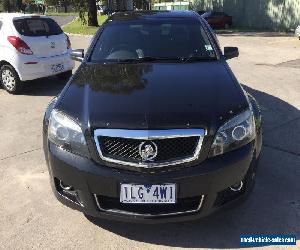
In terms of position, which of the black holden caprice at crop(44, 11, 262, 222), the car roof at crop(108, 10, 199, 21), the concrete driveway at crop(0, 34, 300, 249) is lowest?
the concrete driveway at crop(0, 34, 300, 249)

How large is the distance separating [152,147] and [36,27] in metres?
5.98

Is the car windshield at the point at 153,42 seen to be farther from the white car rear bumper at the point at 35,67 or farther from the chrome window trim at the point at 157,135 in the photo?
the white car rear bumper at the point at 35,67

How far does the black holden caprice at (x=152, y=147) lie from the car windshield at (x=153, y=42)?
80 centimetres

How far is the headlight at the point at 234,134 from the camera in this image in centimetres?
296

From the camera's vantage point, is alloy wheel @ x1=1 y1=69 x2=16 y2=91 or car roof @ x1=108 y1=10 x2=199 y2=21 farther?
alloy wheel @ x1=1 y1=69 x2=16 y2=91

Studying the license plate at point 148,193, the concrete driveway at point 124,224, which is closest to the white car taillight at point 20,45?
the concrete driveway at point 124,224

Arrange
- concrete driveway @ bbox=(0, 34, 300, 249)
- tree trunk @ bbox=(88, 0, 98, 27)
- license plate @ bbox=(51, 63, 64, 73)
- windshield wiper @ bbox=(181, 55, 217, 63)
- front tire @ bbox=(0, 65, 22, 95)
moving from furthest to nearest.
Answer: tree trunk @ bbox=(88, 0, 98, 27) → license plate @ bbox=(51, 63, 64, 73) → front tire @ bbox=(0, 65, 22, 95) → windshield wiper @ bbox=(181, 55, 217, 63) → concrete driveway @ bbox=(0, 34, 300, 249)

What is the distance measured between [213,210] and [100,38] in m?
2.60

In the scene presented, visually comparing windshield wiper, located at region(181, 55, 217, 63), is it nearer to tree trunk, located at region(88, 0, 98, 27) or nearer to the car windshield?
the car windshield

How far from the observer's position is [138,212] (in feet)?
9.87

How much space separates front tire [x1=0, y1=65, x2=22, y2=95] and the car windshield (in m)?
3.68

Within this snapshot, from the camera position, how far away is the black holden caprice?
Answer: 9.43 feet

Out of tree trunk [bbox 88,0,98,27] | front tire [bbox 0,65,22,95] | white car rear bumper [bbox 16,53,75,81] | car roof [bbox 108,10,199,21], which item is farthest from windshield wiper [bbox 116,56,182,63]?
tree trunk [bbox 88,0,98,27]

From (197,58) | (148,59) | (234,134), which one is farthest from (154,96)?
(197,58)
